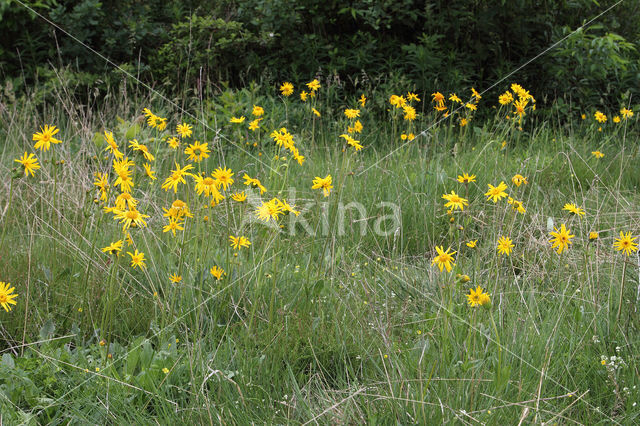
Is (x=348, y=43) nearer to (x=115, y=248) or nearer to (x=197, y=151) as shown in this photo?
(x=197, y=151)

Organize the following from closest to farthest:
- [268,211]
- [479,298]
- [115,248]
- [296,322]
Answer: [479,298] → [115,248] → [268,211] → [296,322]

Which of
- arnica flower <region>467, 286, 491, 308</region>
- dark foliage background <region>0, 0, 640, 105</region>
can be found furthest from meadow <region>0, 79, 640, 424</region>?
dark foliage background <region>0, 0, 640, 105</region>

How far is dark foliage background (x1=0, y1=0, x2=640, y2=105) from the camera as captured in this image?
5.29 meters

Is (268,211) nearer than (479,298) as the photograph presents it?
No

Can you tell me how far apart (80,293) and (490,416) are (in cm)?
139

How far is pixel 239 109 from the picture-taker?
4.33 metres

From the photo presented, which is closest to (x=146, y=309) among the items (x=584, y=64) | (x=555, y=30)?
(x=584, y=64)

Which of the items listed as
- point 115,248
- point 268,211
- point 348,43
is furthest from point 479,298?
point 348,43

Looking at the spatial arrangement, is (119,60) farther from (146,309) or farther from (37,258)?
(146,309)

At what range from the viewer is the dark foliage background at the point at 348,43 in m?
5.29

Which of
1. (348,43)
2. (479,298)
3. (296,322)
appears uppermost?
(348,43)

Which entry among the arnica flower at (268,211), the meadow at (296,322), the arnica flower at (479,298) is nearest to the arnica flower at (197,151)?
the meadow at (296,322)

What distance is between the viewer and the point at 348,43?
5656 mm

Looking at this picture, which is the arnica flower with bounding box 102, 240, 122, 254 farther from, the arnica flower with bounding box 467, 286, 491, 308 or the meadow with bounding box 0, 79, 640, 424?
the arnica flower with bounding box 467, 286, 491, 308
